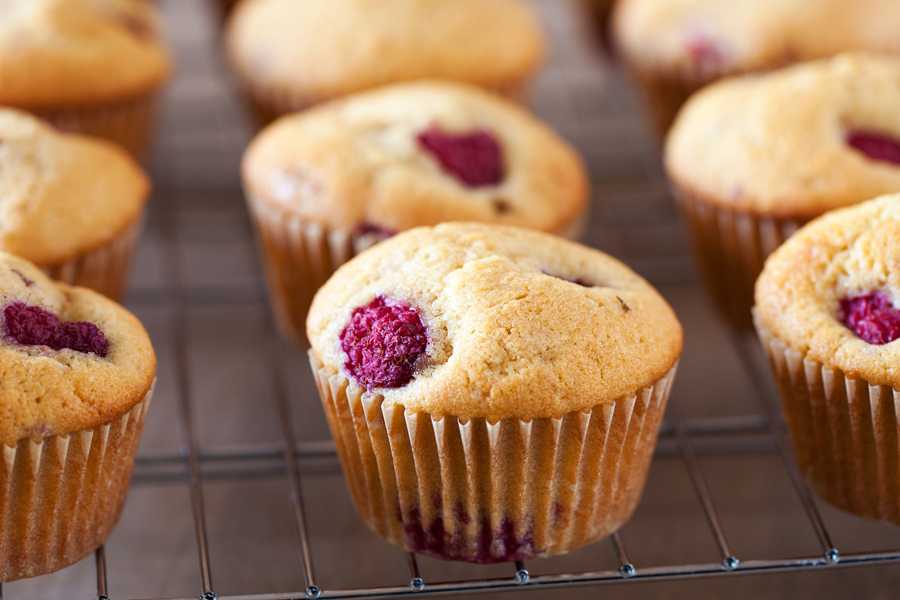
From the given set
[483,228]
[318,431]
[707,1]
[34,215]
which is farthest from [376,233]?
[707,1]

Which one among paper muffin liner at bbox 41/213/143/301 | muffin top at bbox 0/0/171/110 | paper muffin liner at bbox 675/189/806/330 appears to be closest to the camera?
paper muffin liner at bbox 41/213/143/301

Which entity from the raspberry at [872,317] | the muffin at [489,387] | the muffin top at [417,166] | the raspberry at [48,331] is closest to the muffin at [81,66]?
the muffin top at [417,166]

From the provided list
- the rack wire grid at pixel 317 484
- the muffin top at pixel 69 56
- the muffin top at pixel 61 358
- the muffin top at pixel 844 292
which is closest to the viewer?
the muffin top at pixel 61 358

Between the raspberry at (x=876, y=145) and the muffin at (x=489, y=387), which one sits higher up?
the raspberry at (x=876, y=145)

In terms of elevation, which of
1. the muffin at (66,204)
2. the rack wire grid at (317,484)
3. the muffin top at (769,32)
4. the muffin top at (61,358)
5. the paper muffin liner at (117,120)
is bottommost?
the rack wire grid at (317,484)

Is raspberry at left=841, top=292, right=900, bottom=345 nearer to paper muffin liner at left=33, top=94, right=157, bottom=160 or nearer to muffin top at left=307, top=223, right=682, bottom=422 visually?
muffin top at left=307, top=223, right=682, bottom=422

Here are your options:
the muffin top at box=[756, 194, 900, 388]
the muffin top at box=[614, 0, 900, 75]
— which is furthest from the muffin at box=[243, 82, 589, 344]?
the muffin top at box=[614, 0, 900, 75]

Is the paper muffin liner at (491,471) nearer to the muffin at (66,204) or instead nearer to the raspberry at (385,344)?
the raspberry at (385,344)
